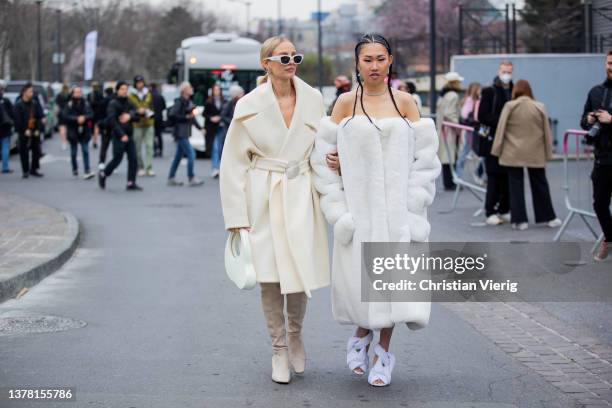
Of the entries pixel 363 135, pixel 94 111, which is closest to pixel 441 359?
pixel 363 135

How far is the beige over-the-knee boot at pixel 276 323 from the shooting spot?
6.41 m

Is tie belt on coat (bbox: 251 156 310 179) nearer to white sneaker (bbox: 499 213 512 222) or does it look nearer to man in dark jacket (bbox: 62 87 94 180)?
white sneaker (bbox: 499 213 512 222)

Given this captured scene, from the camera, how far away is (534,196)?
45.1ft

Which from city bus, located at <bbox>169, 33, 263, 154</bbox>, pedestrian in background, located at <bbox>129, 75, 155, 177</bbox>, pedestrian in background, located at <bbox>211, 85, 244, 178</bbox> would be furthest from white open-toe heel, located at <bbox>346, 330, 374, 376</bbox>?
city bus, located at <bbox>169, 33, 263, 154</bbox>

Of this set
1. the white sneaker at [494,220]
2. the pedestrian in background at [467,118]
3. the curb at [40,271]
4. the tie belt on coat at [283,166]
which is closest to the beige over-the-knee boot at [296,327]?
the tie belt on coat at [283,166]

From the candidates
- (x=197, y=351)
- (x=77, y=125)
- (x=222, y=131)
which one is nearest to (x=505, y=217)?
(x=197, y=351)

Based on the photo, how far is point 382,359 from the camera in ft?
20.7

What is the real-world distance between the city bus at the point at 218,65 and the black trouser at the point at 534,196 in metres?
17.9

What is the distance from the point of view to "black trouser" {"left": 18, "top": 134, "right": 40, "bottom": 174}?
22.6 meters

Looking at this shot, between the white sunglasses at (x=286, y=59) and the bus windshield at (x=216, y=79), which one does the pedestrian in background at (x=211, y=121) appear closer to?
the bus windshield at (x=216, y=79)

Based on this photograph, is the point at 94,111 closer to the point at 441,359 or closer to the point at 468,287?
the point at 468,287

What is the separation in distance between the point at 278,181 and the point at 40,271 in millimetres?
4634

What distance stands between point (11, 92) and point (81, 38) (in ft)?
132

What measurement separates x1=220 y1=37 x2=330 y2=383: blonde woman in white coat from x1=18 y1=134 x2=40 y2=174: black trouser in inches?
666
